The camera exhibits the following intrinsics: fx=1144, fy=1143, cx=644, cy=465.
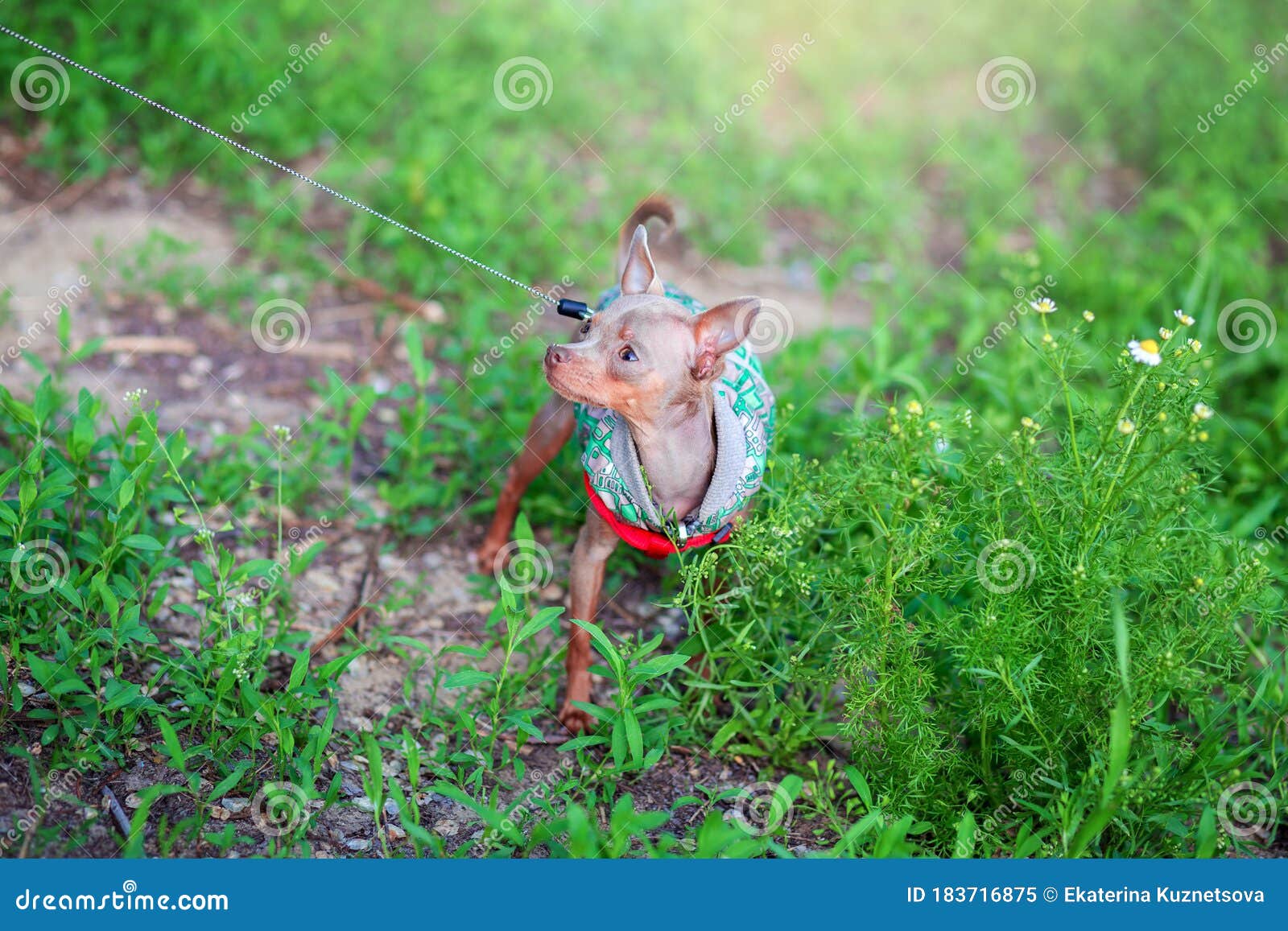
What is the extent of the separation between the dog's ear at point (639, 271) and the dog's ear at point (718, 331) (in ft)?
1.27

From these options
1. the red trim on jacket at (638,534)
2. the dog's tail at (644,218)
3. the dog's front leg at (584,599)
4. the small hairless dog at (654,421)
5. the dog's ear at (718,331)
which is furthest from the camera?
the dog's tail at (644,218)

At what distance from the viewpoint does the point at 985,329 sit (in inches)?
257

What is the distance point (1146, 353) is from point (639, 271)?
1.68 metres

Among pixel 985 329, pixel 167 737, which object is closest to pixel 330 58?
pixel 985 329

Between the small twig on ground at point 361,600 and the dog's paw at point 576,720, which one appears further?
the small twig on ground at point 361,600

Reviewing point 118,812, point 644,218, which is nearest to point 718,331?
point 644,218

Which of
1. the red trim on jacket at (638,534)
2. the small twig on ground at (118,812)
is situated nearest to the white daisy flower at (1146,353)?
the red trim on jacket at (638,534)

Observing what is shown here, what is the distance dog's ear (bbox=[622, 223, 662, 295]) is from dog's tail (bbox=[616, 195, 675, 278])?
27 centimetres

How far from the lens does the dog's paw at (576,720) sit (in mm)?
4191

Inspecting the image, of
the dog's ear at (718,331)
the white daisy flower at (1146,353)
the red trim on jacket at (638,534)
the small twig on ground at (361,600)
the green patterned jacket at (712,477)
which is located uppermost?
the dog's ear at (718,331)

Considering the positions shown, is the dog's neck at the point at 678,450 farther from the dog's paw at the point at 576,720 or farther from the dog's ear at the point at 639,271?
the dog's paw at the point at 576,720

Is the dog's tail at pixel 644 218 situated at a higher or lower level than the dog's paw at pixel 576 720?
higher

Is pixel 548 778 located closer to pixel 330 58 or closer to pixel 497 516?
pixel 497 516

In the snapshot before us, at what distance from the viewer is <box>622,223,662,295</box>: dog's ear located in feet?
13.1
